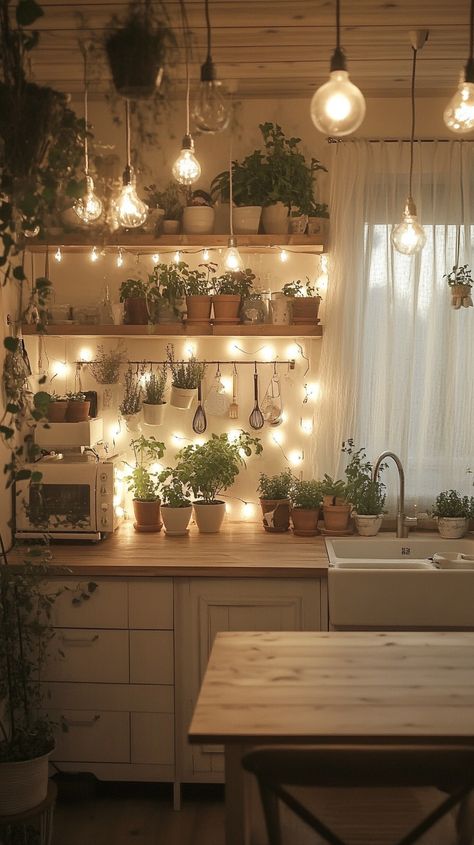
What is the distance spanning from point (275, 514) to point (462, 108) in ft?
7.06

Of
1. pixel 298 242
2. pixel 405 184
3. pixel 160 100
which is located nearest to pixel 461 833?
pixel 160 100

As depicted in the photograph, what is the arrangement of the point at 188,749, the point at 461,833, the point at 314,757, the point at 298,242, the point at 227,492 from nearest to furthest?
the point at 314,757 → the point at 461,833 → the point at 188,749 → the point at 298,242 → the point at 227,492

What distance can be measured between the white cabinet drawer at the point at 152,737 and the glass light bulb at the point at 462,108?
234 cm

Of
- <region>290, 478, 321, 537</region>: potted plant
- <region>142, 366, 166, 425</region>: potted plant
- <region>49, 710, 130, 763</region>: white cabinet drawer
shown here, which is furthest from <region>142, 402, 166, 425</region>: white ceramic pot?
<region>49, 710, 130, 763</region>: white cabinet drawer

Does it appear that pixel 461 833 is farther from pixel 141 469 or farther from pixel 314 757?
pixel 141 469

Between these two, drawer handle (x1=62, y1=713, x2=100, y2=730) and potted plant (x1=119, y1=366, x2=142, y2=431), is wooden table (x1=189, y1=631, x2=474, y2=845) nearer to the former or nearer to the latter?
drawer handle (x1=62, y1=713, x2=100, y2=730)

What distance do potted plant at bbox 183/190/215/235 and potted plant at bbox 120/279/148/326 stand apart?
1.03ft

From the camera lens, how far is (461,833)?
200 cm

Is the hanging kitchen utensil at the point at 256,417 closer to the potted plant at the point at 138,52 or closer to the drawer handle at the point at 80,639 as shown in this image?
the drawer handle at the point at 80,639

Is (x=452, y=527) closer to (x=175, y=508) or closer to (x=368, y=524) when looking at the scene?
(x=368, y=524)

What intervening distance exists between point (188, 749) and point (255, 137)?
2.59 metres

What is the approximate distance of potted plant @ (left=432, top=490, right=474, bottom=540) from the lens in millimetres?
3875

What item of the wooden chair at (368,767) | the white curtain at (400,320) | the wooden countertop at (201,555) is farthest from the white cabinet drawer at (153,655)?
the wooden chair at (368,767)

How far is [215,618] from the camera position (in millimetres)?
3445
